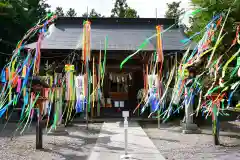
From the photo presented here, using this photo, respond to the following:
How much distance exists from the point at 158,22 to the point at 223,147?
8.76m

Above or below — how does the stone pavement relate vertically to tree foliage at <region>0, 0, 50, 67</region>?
below

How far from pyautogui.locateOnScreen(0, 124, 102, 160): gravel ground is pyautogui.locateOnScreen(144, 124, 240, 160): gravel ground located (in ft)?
5.74

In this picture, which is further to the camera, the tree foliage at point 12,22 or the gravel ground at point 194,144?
the tree foliage at point 12,22

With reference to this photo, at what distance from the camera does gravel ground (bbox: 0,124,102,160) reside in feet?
16.9

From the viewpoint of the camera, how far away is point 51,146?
19.7 feet

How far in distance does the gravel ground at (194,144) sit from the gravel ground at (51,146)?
175cm

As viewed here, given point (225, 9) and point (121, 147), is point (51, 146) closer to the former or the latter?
point (121, 147)

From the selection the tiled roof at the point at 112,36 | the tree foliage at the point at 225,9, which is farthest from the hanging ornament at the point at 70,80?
the tree foliage at the point at 225,9

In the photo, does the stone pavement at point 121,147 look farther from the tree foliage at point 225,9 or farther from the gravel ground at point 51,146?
the tree foliage at point 225,9

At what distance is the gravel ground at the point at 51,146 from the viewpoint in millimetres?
5164

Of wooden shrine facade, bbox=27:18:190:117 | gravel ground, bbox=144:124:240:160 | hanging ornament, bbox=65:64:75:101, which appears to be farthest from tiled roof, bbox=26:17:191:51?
gravel ground, bbox=144:124:240:160

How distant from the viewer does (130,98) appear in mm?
12578

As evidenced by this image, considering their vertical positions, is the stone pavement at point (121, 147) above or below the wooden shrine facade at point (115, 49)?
below

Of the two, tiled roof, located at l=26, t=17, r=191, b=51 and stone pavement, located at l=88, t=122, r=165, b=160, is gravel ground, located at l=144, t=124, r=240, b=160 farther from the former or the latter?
tiled roof, located at l=26, t=17, r=191, b=51
